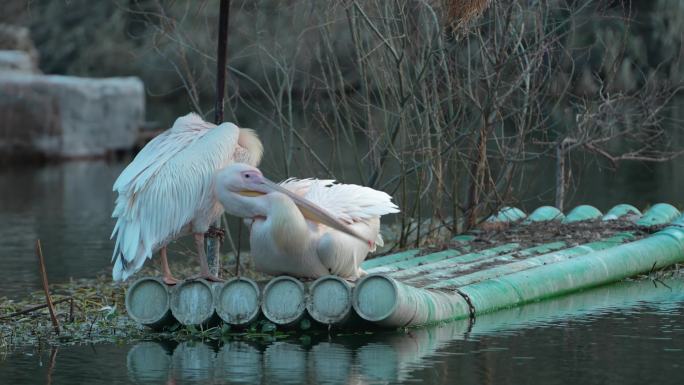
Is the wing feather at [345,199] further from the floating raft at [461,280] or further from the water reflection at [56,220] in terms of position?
the water reflection at [56,220]

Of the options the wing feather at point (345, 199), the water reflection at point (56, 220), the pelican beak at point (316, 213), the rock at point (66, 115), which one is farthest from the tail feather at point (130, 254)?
the rock at point (66, 115)

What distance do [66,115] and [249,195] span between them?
1434 centimetres

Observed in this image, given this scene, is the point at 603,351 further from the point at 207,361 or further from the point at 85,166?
the point at 85,166

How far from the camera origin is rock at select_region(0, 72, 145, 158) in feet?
67.0

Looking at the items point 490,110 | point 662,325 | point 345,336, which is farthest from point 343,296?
point 490,110

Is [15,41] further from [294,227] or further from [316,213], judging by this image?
[294,227]

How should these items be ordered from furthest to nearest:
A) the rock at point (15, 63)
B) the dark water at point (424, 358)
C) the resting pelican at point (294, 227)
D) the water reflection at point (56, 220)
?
the rock at point (15, 63)
the water reflection at point (56, 220)
the resting pelican at point (294, 227)
the dark water at point (424, 358)

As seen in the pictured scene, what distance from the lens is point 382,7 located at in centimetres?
1003

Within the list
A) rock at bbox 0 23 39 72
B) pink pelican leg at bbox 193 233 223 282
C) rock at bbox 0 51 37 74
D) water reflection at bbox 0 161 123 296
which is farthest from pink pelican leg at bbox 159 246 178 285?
rock at bbox 0 23 39 72

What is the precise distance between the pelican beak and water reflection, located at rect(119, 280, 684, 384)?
60cm

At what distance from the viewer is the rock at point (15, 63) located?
2181 centimetres

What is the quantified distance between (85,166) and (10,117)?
4.64ft

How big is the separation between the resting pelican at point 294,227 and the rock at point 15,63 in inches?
605

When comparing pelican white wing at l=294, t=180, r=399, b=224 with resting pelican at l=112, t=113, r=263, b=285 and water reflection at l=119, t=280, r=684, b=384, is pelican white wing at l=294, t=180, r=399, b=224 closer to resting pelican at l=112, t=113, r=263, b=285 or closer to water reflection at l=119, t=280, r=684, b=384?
resting pelican at l=112, t=113, r=263, b=285
